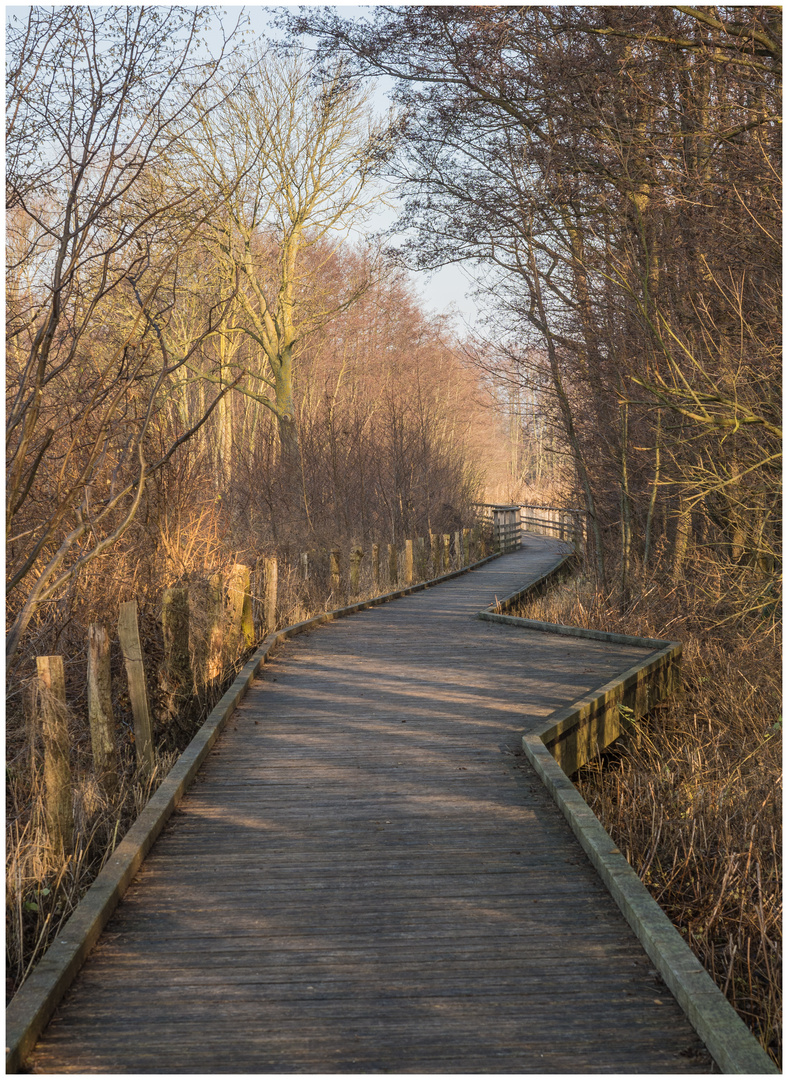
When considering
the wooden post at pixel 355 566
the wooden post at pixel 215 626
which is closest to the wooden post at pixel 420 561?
the wooden post at pixel 355 566

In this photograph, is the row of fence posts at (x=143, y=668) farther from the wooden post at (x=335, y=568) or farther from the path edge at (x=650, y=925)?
the path edge at (x=650, y=925)

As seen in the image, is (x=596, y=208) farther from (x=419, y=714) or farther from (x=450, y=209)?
(x=419, y=714)

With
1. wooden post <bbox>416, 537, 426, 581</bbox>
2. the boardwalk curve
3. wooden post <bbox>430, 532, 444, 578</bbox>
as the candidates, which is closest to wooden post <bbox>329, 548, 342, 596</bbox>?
wooden post <bbox>416, 537, 426, 581</bbox>

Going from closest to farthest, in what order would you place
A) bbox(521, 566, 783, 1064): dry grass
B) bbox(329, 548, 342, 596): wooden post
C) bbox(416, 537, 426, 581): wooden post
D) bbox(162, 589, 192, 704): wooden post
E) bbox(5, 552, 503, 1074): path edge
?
bbox(5, 552, 503, 1074): path edge
bbox(521, 566, 783, 1064): dry grass
bbox(162, 589, 192, 704): wooden post
bbox(329, 548, 342, 596): wooden post
bbox(416, 537, 426, 581): wooden post

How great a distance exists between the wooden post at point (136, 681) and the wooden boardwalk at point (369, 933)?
0.59 m

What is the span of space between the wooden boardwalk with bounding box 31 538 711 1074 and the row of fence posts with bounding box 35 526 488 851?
65 cm

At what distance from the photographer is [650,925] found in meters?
3.65

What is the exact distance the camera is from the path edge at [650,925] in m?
2.94

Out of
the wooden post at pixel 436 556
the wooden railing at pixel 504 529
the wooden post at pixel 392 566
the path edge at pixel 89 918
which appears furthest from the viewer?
the wooden railing at pixel 504 529

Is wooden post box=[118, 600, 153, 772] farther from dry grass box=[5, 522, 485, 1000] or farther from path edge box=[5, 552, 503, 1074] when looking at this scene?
path edge box=[5, 552, 503, 1074]

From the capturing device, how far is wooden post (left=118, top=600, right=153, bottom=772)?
6715 millimetres

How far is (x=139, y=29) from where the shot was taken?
12.8ft

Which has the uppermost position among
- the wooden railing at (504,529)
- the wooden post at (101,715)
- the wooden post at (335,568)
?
the wooden railing at (504,529)

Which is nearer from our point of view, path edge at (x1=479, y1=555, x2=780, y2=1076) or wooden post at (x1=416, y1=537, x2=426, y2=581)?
path edge at (x1=479, y1=555, x2=780, y2=1076)
